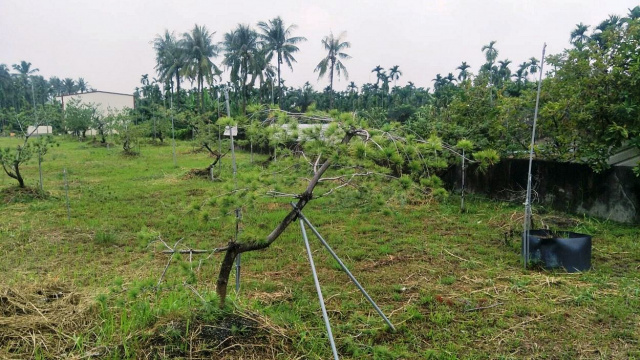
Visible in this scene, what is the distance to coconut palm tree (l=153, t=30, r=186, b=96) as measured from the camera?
32.0m

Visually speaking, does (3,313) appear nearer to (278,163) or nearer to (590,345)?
(278,163)

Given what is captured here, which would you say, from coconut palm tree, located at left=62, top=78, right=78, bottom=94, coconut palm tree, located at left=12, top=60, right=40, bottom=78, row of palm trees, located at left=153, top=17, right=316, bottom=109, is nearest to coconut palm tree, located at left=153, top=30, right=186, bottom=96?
row of palm trees, located at left=153, top=17, right=316, bottom=109

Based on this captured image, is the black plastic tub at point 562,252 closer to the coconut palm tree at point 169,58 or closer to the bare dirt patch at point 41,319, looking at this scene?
the bare dirt patch at point 41,319

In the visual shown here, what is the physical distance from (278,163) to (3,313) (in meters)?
2.09

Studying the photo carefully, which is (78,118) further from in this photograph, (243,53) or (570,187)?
(570,187)

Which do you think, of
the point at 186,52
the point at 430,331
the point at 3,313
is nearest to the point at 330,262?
the point at 430,331

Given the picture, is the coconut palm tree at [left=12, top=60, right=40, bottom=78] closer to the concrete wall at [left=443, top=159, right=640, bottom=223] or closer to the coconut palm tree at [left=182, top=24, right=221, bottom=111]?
the coconut palm tree at [left=182, top=24, right=221, bottom=111]

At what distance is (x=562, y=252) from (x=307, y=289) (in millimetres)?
2615

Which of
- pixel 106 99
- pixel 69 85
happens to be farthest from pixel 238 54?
pixel 69 85

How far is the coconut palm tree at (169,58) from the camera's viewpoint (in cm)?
3200

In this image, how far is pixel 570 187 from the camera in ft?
22.2

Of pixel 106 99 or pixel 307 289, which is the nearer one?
pixel 307 289

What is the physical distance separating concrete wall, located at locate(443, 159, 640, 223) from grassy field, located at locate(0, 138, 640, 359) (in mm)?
352

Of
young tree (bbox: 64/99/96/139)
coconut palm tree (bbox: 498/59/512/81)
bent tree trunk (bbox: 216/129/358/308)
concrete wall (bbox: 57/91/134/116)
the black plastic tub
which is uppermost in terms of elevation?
coconut palm tree (bbox: 498/59/512/81)
